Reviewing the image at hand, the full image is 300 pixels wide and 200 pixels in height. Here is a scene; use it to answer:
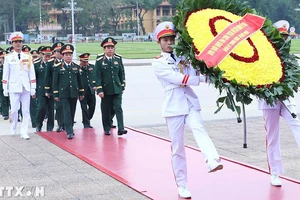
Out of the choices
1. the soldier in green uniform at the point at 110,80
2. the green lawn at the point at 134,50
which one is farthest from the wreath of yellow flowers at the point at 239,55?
the green lawn at the point at 134,50

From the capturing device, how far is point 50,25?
3949 inches

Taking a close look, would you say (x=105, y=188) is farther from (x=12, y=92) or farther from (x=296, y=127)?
(x=12, y=92)

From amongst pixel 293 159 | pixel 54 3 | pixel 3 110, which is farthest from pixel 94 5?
pixel 293 159

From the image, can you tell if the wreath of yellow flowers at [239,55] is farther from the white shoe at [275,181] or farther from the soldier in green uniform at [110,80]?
the soldier in green uniform at [110,80]

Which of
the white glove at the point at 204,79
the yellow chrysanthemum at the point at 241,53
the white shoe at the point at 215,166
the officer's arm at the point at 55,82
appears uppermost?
the yellow chrysanthemum at the point at 241,53

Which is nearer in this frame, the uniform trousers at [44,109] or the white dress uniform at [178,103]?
the white dress uniform at [178,103]

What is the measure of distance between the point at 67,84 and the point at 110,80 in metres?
0.78

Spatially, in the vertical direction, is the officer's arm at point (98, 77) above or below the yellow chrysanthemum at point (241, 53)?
below

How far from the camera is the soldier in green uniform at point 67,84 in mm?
10422

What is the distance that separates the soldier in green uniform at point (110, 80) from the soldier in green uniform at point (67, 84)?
47cm

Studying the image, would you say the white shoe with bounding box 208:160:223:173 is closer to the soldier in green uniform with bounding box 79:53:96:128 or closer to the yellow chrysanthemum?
the yellow chrysanthemum

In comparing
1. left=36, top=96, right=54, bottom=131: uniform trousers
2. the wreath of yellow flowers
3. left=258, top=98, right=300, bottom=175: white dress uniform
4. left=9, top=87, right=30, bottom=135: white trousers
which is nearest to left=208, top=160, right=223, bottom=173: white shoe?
the wreath of yellow flowers

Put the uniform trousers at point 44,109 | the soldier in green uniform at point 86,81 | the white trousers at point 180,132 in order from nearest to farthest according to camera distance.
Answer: the white trousers at point 180,132
the uniform trousers at point 44,109
the soldier in green uniform at point 86,81

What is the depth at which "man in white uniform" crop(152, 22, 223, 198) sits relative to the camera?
6066 mm
